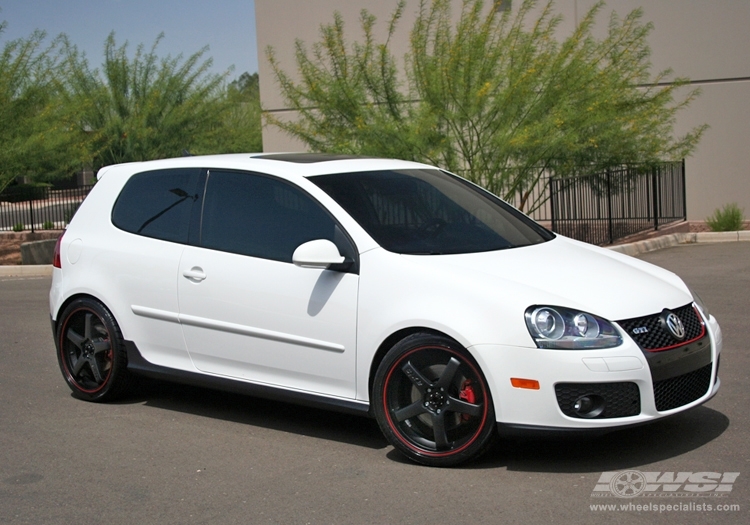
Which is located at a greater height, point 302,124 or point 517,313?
point 302,124

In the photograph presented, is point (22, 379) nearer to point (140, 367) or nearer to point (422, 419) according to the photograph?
point (140, 367)

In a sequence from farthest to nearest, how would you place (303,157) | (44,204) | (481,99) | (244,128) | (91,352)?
(244,128)
(44,204)
(481,99)
(91,352)
(303,157)

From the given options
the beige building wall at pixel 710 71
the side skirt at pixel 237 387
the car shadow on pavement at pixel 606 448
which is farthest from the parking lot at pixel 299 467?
the beige building wall at pixel 710 71

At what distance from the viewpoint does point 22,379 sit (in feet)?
26.3

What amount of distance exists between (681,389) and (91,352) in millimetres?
3968

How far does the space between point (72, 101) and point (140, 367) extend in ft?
59.0

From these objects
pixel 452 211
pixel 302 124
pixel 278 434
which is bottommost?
pixel 278 434

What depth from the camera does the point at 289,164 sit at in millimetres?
6348

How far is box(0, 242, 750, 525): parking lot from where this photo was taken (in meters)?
4.70

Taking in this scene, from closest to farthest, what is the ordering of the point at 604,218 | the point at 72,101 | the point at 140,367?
the point at 140,367 < the point at 604,218 < the point at 72,101

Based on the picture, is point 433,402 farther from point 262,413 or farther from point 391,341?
point 262,413

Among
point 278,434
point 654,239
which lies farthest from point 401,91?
point 278,434

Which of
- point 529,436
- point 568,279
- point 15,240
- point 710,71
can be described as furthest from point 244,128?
point 529,436

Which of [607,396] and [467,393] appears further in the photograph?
[467,393]
